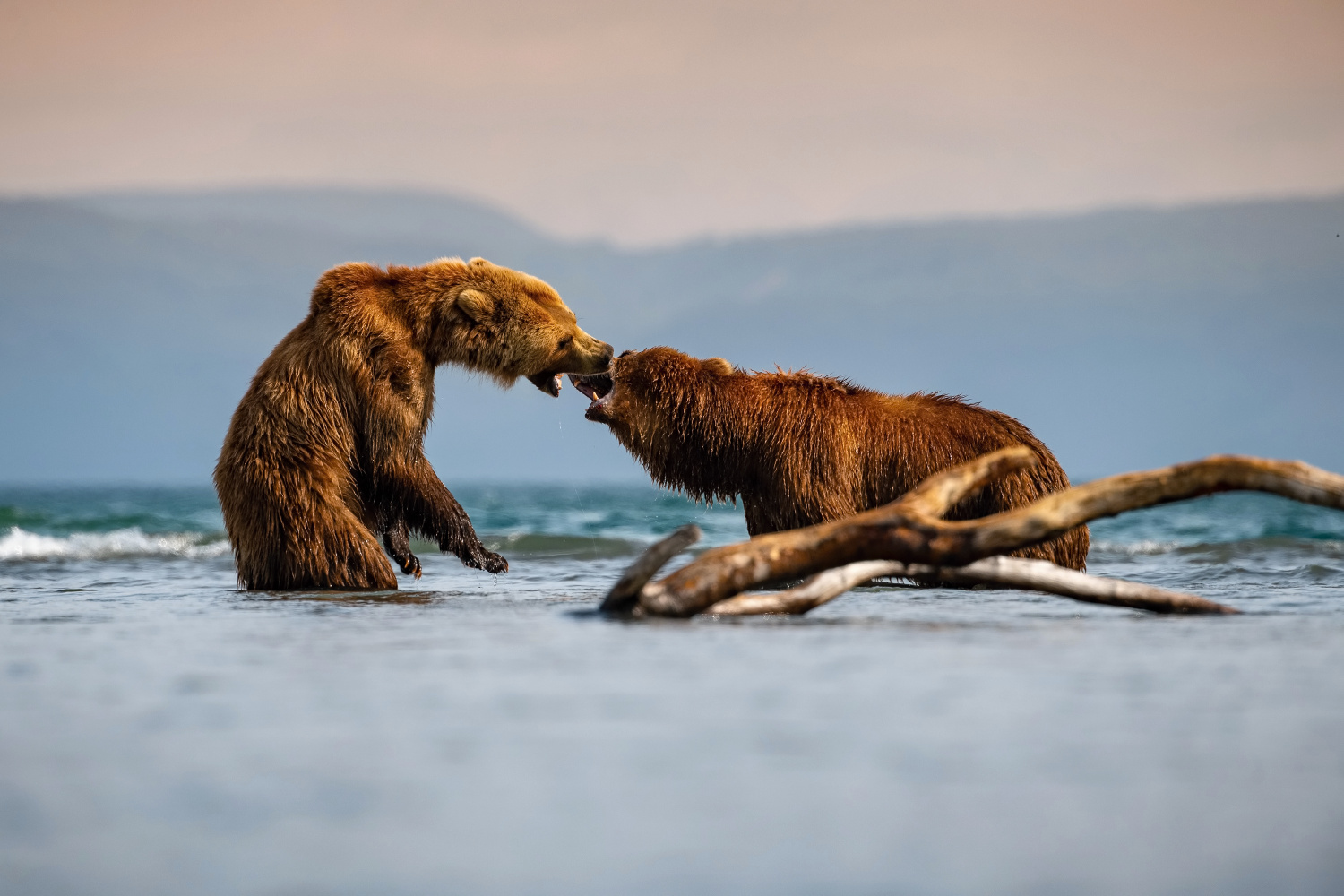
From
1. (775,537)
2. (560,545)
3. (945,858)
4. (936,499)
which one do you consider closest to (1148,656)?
(936,499)

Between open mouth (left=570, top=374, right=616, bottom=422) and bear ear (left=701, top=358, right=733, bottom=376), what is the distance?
513 mm

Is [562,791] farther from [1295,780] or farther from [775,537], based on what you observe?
[775,537]

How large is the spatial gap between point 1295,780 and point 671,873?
1398mm

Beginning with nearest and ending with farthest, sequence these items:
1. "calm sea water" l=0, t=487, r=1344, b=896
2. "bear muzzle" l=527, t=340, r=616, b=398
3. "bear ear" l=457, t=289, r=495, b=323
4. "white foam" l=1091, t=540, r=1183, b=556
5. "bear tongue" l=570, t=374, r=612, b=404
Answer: "calm sea water" l=0, t=487, r=1344, b=896, "bear ear" l=457, t=289, r=495, b=323, "bear muzzle" l=527, t=340, r=616, b=398, "bear tongue" l=570, t=374, r=612, b=404, "white foam" l=1091, t=540, r=1183, b=556

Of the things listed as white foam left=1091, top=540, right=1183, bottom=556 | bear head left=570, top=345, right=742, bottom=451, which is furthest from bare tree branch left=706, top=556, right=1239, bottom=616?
white foam left=1091, top=540, right=1183, bottom=556

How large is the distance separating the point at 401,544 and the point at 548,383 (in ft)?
3.86

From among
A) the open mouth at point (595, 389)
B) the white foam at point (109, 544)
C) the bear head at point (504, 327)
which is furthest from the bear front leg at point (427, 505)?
the white foam at point (109, 544)

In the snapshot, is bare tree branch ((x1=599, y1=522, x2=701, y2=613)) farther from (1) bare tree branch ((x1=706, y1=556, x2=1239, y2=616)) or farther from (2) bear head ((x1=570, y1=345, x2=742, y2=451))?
(2) bear head ((x1=570, y1=345, x2=742, y2=451))

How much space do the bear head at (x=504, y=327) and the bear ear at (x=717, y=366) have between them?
0.59 meters

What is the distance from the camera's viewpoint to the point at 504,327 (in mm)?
6734

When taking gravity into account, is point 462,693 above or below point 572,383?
below

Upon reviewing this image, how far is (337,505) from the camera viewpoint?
21.2 feet

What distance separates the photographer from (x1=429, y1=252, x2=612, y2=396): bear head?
667 centimetres

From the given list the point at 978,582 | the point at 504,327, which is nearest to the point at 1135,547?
the point at 504,327
